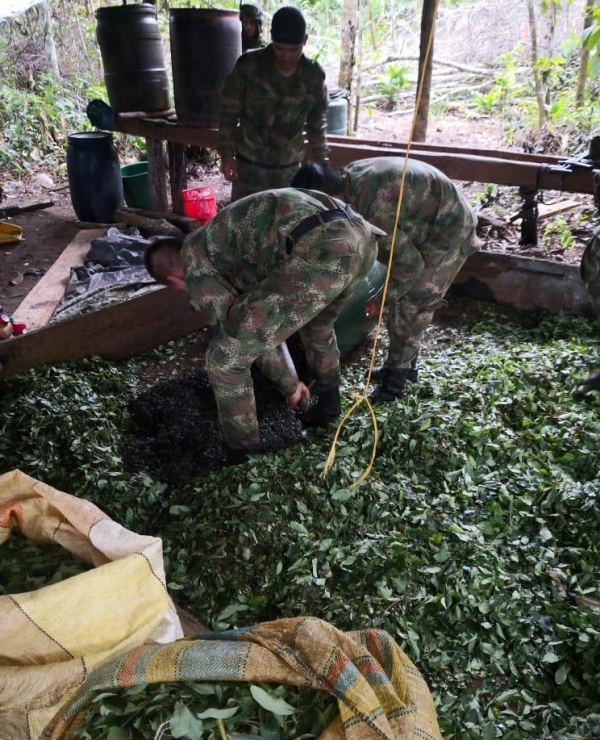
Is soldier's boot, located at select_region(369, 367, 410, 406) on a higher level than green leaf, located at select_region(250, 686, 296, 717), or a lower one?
lower

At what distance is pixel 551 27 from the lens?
8.22m

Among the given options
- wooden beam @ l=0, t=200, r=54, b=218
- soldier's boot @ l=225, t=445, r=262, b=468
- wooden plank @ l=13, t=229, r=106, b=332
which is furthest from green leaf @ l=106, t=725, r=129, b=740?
wooden beam @ l=0, t=200, r=54, b=218

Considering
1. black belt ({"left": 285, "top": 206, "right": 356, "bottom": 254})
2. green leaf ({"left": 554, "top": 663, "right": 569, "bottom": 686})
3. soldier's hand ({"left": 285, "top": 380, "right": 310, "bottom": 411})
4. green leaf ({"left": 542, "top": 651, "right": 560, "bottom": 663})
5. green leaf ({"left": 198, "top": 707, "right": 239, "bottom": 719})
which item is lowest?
green leaf ({"left": 554, "top": 663, "right": 569, "bottom": 686})

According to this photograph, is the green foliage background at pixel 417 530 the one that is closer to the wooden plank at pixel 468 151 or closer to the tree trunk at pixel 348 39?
the wooden plank at pixel 468 151

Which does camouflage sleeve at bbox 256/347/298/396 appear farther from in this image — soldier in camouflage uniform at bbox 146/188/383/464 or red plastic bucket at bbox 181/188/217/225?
red plastic bucket at bbox 181/188/217/225

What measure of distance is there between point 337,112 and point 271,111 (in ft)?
7.56

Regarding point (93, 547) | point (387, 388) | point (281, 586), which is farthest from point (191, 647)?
point (387, 388)

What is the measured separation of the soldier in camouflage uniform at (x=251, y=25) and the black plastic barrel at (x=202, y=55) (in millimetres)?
122

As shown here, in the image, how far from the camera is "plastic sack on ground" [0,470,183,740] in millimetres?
1582

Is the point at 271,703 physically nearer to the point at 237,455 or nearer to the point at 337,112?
the point at 237,455

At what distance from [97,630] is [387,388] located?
81.6 inches

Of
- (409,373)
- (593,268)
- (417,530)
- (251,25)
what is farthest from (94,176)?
(417,530)

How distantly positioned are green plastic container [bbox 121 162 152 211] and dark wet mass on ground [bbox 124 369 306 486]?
416 centimetres

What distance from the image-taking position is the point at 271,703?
1568 millimetres
